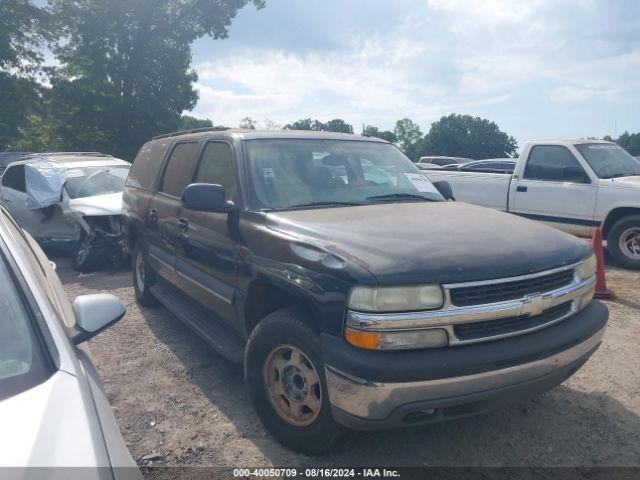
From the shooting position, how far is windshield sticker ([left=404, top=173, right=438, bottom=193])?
420 centimetres

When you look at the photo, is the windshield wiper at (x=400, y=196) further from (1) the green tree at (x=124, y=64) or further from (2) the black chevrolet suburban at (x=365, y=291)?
(1) the green tree at (x=124, y=64)

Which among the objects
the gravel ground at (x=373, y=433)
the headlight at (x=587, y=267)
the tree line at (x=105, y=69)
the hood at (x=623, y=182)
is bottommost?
the gravel ground at (x=373, y=433)

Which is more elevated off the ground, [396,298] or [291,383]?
[396,298]

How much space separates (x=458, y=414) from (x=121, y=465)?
1646 millimetres

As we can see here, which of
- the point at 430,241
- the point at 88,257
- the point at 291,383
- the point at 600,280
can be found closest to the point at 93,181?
the point at 88,257

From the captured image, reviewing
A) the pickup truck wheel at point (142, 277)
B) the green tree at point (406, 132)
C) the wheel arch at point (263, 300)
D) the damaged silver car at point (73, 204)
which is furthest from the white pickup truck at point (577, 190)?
the green tree at point (406, 132)

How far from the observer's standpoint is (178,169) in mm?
4828

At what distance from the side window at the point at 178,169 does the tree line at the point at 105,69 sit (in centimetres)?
2233

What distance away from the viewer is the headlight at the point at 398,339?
246 centimetres

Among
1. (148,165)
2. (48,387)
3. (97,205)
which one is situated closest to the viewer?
(48,387)

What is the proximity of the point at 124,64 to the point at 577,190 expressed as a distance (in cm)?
2757

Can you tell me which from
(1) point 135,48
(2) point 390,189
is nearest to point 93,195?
(2) point 390,189

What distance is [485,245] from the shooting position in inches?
110

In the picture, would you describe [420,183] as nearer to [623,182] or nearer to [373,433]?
[373,433]
